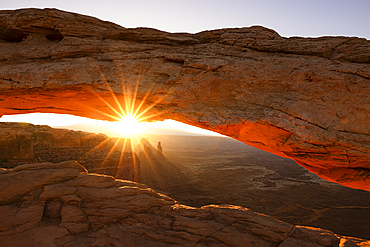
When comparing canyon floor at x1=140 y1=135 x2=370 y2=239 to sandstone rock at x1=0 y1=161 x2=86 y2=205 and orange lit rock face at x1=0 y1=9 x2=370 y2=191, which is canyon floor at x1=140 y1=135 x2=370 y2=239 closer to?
orange lit rock face at x1=0 y1=9 x2=370 y2=191

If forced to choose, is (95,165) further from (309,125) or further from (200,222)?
(309,125)

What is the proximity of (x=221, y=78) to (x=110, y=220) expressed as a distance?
6836 mm

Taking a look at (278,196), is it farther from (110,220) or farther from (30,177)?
(30,177)

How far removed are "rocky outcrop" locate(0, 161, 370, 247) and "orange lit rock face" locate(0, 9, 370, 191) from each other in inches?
128

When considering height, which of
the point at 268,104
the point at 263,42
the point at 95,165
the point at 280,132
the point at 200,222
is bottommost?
the point at 95,165

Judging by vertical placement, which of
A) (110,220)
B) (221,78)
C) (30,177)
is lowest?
(110,220)

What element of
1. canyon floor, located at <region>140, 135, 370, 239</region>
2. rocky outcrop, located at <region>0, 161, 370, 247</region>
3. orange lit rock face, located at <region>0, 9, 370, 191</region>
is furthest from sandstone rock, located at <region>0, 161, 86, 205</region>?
canyon floor, located at <region>140, 135, 370, 239</region>

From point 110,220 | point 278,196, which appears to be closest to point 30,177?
point 110,220

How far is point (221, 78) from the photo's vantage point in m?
7.55

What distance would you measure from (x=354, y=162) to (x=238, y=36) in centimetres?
699

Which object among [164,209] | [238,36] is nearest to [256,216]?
[164,209]

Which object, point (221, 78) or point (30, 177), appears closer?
point (30, 177)

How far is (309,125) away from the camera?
6508 mm

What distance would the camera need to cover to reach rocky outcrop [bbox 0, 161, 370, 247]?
5.05m
